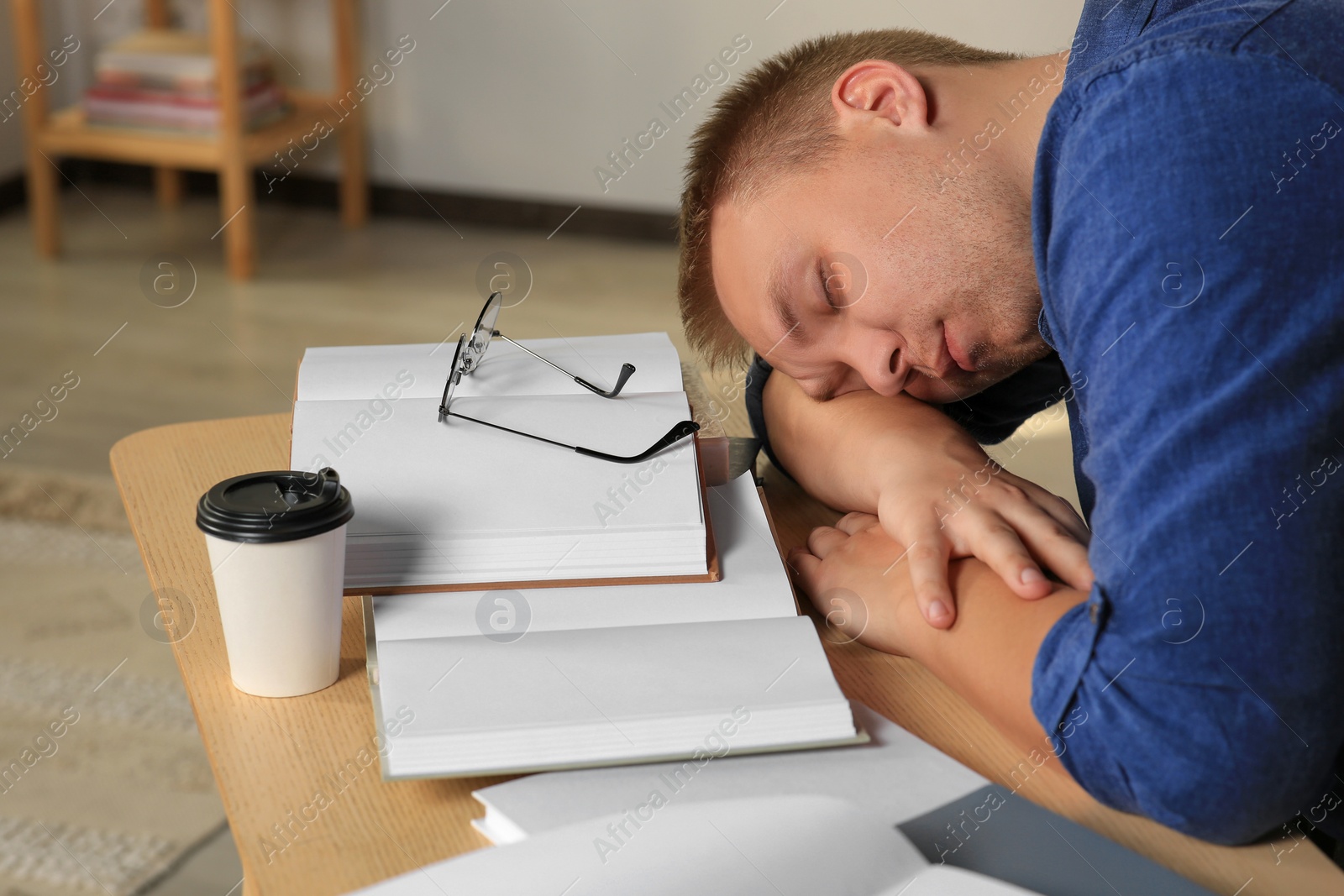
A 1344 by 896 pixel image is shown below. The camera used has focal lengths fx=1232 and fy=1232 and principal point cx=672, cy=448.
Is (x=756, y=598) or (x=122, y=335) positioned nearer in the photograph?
(x=756, y=598)

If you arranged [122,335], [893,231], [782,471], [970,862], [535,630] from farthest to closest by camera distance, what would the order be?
[122,335] < [782,471] < [893,231] < [535,630] < [970,862]

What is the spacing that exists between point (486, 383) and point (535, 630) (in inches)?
8.7

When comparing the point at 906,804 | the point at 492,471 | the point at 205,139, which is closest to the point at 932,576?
the point at 906,804

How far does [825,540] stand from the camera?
839 mm

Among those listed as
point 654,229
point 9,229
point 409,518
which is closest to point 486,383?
point 409,518

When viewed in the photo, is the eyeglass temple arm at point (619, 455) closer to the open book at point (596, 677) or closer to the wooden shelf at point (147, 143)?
the open book at point (596, 677)

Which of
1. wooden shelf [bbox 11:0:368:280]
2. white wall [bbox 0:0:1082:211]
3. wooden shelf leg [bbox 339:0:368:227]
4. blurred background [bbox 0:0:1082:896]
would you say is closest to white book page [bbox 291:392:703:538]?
blurred background [bbox 0:0:1082:896]

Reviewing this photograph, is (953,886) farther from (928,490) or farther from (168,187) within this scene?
(168,187)

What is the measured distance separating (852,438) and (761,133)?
0.26m

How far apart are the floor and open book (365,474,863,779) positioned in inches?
65.1

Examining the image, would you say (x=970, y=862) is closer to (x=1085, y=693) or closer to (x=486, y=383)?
(x=1085, y=693)

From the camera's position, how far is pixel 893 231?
0.85 meters

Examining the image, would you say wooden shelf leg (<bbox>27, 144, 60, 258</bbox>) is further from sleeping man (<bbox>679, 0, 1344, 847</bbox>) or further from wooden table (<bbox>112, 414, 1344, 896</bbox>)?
sleeping man (<bbox>679, 0, 1344, 847</bbox>)

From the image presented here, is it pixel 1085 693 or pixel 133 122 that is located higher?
pixel 1085 693
